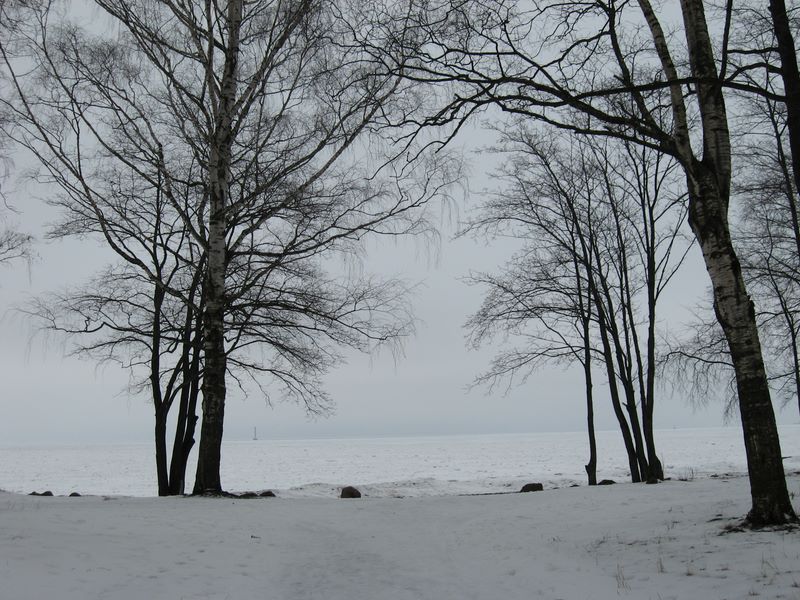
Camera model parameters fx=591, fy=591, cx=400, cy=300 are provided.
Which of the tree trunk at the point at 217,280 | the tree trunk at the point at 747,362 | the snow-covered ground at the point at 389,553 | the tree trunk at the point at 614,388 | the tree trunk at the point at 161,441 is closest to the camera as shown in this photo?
the snow-covered ground at the point at 389,553

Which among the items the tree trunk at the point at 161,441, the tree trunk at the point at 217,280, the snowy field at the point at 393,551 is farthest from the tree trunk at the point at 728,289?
the tree trunk at the point at 161,441

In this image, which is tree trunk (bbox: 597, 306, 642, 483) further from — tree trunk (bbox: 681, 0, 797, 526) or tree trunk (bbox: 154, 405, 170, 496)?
tree trunk (bbox: 154, 405, 170, 496)

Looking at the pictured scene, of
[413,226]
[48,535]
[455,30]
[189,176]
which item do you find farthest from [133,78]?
[48,535]

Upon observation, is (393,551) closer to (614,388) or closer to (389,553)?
(389,553)

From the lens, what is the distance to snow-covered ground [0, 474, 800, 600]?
476 cm

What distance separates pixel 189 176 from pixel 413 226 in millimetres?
5782

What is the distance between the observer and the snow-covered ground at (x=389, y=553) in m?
4.76

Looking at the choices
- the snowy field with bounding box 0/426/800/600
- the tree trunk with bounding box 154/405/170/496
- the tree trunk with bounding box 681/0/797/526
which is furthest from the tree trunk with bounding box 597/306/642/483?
the tree trunk with bounding box 154/405/170/496

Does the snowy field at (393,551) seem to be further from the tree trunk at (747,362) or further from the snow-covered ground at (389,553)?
the tree trunk at (747,362)

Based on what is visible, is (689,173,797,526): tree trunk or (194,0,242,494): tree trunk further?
(194,0,242,494): tree trunk

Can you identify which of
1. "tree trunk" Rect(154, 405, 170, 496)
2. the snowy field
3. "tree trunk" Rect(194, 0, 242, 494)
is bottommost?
the snowy field

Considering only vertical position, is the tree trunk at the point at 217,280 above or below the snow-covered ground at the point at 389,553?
above

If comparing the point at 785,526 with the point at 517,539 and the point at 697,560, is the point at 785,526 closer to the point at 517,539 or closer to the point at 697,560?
the point at 697,560

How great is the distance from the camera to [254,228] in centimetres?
1248
